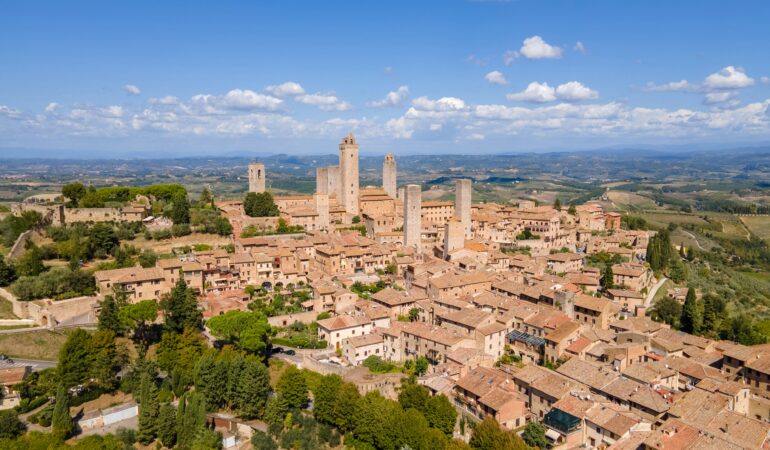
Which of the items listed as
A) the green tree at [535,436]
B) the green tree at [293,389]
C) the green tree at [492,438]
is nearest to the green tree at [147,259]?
the green tree at [293,389]

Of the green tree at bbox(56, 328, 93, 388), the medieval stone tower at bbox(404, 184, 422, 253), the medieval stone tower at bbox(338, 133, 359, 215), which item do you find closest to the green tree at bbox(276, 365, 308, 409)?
the green tree at bbox(56, 328, 93, 388)

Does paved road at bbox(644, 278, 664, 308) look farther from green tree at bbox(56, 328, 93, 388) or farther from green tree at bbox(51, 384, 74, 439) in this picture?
green tree at bbox(51, 384, 74, 439)

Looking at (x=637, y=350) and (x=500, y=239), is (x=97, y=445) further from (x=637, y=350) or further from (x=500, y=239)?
(x=500, y=239)

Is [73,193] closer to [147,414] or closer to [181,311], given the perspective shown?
[181,311]

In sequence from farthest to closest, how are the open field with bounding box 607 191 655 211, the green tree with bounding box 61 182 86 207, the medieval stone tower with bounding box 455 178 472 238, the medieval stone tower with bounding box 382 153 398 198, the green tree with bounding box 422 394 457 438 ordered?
the open field with bounding box 607 191 655 211, the medieval stone tower with bounding box 382 153 398 198, the medieval stone tower with bounding box 455 178 472 238, the green tree with bounding box 61 182 86 207, the green tree with bounding box 422 394 457 438

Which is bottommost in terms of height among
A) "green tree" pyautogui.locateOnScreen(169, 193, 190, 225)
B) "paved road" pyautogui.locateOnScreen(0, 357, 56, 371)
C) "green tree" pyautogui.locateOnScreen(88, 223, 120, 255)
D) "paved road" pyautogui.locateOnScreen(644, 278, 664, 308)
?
"paved road" pyautogui.locateOnScreen(0, 357, 56, 371)

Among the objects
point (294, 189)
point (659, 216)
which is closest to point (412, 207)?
point (659, 216)

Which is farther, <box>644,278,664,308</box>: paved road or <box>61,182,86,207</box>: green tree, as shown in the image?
<box>61,182,86,207</box>: green tree
